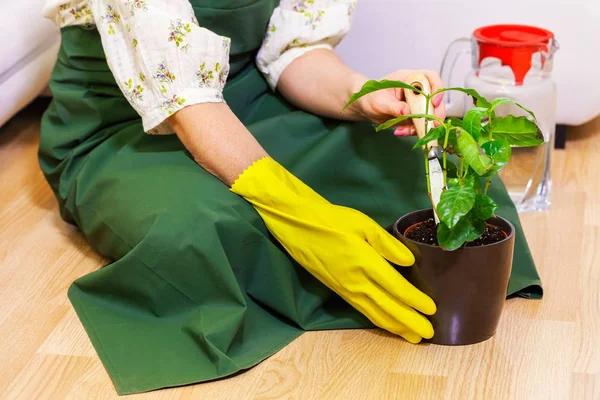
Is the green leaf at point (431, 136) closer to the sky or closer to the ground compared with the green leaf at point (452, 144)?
closer to the sky

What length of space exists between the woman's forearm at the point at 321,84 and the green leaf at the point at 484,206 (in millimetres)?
313

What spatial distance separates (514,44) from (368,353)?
0.61 metres

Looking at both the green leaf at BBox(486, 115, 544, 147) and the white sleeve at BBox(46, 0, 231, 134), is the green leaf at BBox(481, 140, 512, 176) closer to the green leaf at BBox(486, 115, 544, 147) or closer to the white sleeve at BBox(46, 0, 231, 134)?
the green leaf at BBox(486, 115, 544, 147)

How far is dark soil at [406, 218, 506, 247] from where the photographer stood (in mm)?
1030

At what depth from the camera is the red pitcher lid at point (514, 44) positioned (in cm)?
142

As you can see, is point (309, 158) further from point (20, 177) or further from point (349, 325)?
point (20, 177)

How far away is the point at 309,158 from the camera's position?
124 cm

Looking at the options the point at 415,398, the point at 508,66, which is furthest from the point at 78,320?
the point at 508,66

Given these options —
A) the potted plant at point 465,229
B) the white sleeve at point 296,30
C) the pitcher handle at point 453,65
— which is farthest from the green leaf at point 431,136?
the pitcher handle at point 453,65

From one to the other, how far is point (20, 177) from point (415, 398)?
1019 millimetres

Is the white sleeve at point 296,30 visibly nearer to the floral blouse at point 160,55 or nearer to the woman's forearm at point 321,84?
the woman's forearm at point 321,84

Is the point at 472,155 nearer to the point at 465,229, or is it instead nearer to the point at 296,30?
the point at 465,229

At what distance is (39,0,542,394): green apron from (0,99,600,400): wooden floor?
0.03 m

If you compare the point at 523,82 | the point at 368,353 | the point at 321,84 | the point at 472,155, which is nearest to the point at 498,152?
the point at 472,155
